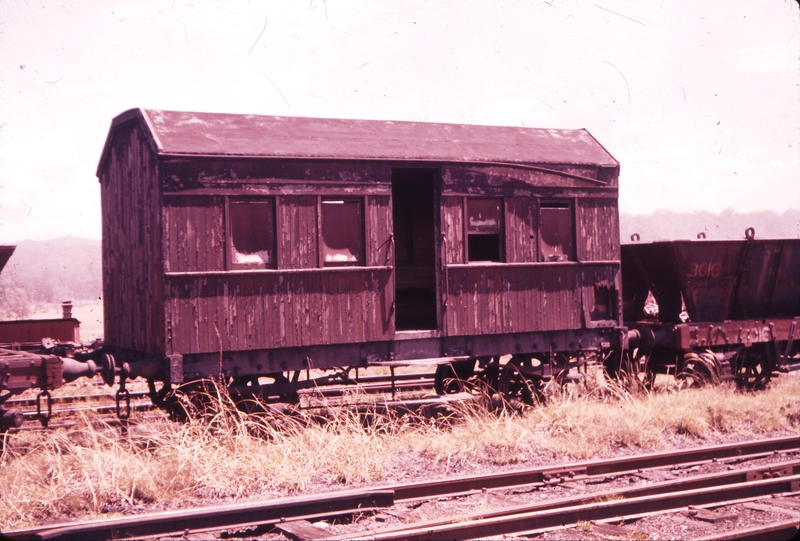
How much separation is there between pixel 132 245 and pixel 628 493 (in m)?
7.38

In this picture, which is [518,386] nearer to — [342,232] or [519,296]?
[519,296]

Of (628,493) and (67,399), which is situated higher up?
(67,399)

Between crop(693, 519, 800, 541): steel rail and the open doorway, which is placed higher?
the open doorway

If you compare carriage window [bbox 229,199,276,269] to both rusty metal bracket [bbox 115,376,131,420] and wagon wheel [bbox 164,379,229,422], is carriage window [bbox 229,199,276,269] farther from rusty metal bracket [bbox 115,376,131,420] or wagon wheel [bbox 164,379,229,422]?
rusty metal bracket [bbox 115,376,131,420]

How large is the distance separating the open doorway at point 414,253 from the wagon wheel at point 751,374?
5752 mm

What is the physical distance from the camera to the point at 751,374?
47.6 ft

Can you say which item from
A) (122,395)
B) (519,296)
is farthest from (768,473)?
(122,395)

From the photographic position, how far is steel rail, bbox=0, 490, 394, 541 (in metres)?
5.96

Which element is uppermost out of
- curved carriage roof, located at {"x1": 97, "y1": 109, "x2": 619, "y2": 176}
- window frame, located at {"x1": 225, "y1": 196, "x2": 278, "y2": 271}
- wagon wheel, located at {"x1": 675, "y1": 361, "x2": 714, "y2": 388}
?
curved carriage roof, located at {"x1": 97, "y1": 109, "x2": 619, "y2": 176}

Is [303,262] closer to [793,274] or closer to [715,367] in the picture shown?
[715,367]

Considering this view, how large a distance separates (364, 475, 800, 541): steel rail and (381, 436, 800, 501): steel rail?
96 cm

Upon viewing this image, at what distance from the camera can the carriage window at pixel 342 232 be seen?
10.8 m

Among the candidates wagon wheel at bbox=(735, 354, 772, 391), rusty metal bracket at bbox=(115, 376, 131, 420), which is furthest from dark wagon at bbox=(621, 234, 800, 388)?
rusty metal bracket at bbox=(115, 376, 131, 420)

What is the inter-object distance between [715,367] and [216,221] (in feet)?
29.4
